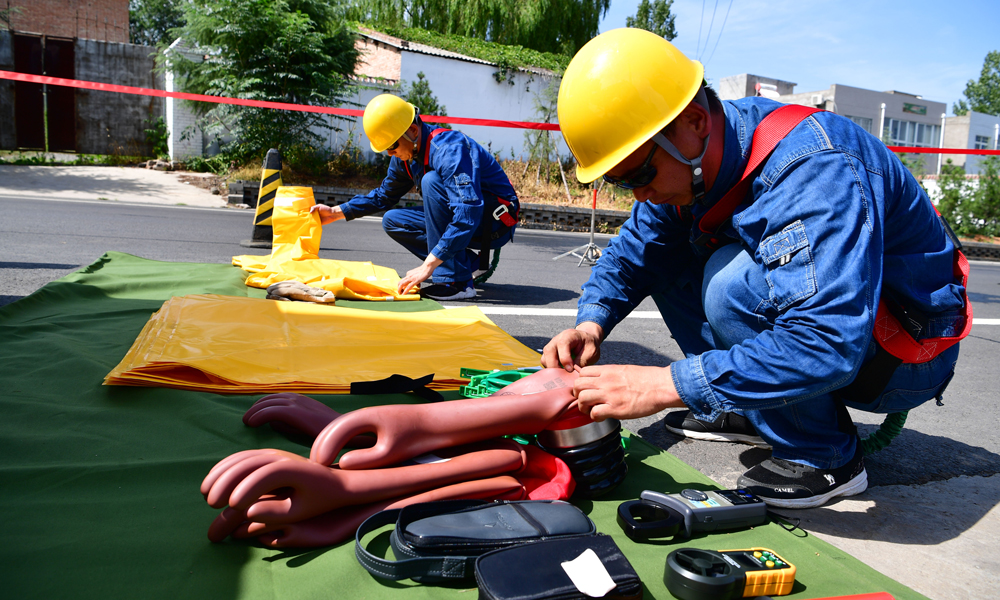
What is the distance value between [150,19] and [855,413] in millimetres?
50883

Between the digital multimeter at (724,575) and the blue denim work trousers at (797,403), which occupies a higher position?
the blue denim work trousers at (797,403)

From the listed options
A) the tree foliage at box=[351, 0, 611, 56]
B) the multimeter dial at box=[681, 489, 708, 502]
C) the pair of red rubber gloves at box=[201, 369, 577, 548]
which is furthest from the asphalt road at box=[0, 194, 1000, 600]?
the tree foliage at box=[351, 0, 611, 56]

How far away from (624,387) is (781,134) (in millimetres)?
799

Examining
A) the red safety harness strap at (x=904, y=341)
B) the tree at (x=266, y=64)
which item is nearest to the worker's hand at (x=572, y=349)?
the red safety harness strap at (x=904, y=341)

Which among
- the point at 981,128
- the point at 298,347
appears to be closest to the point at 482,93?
the point at 298,347

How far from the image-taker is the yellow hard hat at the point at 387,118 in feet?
13.5

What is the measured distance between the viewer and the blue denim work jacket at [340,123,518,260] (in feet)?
13.3

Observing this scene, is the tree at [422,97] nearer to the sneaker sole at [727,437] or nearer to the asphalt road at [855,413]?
the asphalt road at [855,413]

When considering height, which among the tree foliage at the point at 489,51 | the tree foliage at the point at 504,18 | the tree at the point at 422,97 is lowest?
the tree at the point at 422,97

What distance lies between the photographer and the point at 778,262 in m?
1.47

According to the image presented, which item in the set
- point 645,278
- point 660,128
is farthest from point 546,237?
point 660,128

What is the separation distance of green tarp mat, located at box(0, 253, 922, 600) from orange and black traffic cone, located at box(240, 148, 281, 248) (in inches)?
145

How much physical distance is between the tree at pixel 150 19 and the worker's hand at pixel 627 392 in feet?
155

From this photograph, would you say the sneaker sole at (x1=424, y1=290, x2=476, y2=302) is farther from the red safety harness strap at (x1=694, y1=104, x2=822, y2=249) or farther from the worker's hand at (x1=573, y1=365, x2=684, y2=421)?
the worker's hand at (x1=573, y1=365, x2=684, y2=421)
